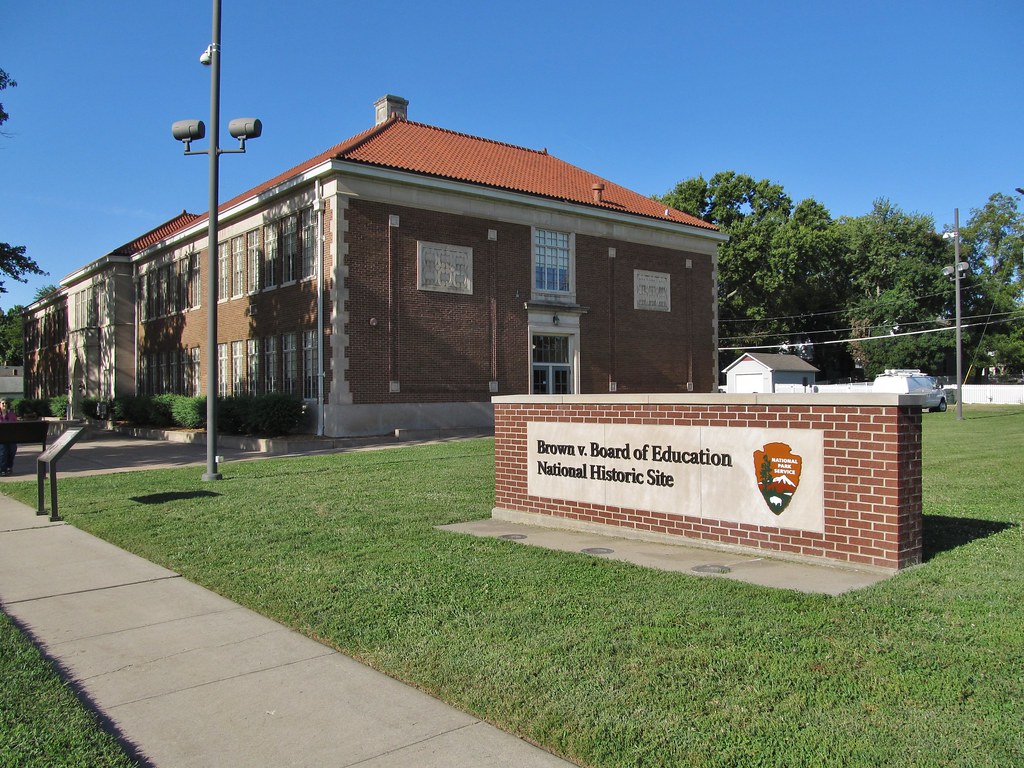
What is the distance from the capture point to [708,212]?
5725 centimetres

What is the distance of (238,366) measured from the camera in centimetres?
3036

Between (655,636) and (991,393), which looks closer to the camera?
(655,636)

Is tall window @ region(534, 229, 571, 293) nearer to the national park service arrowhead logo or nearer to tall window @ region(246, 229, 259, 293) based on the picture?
tall window @ region(246, 229, 259, 293)

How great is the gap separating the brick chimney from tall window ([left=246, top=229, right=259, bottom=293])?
21.6 feet

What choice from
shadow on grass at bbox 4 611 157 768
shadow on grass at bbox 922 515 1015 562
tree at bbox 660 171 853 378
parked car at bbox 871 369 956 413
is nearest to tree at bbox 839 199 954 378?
tree at bbox 660 171 853 378

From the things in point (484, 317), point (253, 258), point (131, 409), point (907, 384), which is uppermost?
point (253, 258)

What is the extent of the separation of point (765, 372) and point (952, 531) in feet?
171

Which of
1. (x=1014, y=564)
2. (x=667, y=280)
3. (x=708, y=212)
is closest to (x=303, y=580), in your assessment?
(x=1014, y=564)

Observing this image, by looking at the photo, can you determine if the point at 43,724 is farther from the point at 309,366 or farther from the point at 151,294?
the point at 151,294

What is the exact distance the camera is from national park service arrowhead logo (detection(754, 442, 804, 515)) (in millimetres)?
6742

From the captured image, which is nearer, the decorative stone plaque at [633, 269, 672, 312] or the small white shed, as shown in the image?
the decorative stone plaque at [633, 269, 672, 312]

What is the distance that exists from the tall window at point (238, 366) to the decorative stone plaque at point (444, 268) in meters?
8.58

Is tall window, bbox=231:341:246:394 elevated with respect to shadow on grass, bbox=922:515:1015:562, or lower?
elevated

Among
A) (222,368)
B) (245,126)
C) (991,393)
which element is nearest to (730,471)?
(245,126)
